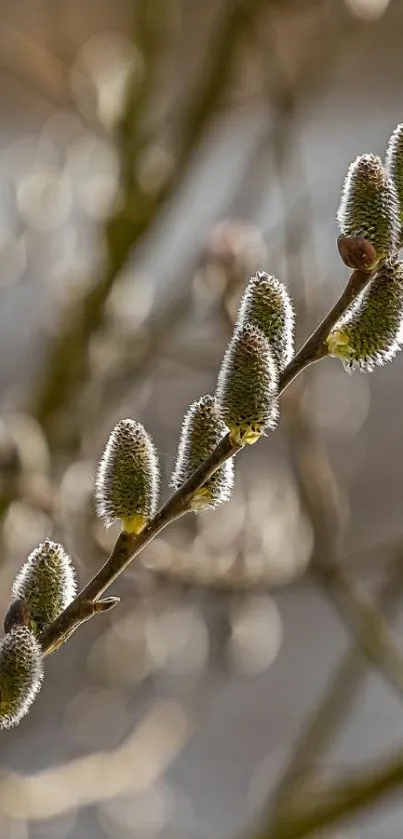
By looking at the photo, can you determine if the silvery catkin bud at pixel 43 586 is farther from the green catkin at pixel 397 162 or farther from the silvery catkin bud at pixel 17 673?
the green catkin at pixel 397 162

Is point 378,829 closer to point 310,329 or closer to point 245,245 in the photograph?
point 310,329

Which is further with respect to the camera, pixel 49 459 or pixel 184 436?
pixel 49 459

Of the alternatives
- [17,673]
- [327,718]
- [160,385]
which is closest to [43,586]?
[17,673]

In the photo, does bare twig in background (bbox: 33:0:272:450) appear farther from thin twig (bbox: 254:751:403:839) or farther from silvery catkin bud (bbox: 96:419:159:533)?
silvery catkin bud (bbox: 96:419:159:533)

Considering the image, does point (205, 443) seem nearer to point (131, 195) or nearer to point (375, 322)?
point (375, 322)

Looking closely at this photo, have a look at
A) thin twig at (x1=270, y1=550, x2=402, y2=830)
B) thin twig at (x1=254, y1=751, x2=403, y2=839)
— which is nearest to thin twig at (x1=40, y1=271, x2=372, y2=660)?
thin twig at (x1=254, y1=751, x2=403, y2=839)

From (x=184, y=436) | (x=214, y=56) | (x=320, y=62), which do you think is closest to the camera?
Answer: (x=184, y=436)

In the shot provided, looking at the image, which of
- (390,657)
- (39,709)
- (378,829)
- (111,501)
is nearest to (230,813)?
(378,829)
